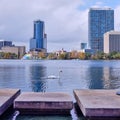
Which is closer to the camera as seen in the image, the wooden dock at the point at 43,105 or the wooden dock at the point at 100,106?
the wooden dock at the point at 100,106

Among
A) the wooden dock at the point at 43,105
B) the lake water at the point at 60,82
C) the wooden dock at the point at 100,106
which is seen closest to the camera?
the wooden dock at the point at 100,106

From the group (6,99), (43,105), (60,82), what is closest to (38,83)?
(60,82)

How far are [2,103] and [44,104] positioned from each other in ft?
Result: 7.28

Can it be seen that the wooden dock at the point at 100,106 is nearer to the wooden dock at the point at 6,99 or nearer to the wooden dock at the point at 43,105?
the wooden dock at the point at 43,105

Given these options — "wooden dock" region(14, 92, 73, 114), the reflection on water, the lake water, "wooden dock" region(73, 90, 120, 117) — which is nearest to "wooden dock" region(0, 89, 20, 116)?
"wooden dock" region(14, 92, 73, 114)

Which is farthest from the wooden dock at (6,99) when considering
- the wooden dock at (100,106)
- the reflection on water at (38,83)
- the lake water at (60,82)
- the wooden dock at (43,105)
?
the reflection on water at (38,83)

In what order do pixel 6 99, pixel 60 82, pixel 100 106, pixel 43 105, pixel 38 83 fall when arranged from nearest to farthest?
pixel 100 106 < pixel 43 105 < pixel 6 99 < pixel 38 83 < pixel 60 82

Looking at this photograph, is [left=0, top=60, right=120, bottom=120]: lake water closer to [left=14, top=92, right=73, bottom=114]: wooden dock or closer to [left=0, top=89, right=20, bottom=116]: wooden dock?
[left=14, top=92, right=73, bottom=114]: wooden dock

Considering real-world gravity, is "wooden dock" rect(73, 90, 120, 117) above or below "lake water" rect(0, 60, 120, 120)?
above

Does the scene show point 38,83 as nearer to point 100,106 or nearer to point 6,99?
point 6,99

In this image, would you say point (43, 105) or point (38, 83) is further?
point (38, 83)

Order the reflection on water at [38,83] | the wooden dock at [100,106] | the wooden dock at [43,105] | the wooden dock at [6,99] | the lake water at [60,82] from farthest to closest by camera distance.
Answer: the reflection on water at [38,83]
the lake water at [60,82]
the wooden dock at [43,105]
the wooden dock at [6,99]
the wooden dock at [100,106]

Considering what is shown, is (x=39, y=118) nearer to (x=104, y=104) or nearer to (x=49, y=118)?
(x=49, y=118)

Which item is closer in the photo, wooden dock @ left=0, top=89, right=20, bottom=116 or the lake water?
wooden dock @ left=0, top=89, right=20, bottom=116
